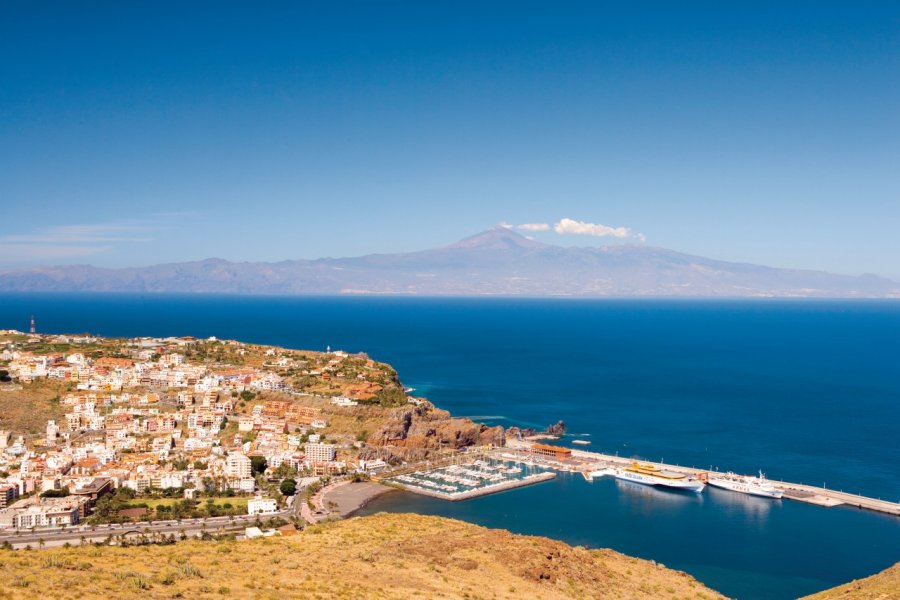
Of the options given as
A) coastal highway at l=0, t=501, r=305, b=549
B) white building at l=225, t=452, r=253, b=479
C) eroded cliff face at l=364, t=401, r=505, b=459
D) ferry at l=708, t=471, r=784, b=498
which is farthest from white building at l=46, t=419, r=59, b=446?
ferry at l=708, t=471, r=784, b=498

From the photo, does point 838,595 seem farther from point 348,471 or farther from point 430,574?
point 348,471

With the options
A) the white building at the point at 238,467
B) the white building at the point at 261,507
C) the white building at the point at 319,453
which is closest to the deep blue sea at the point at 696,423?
the white building at the point at 261,507

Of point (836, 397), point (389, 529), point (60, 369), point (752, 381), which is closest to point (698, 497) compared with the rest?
point (389, 529)

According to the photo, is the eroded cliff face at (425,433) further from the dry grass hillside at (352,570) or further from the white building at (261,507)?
the dry grass hillside at (352,570)

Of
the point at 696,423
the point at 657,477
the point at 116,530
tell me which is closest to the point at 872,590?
the point at 657,477

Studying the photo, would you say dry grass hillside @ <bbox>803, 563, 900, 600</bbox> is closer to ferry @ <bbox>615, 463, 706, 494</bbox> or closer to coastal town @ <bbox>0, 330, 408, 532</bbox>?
ferry @ <bbox>615, 463, 706, 494</bbox>
